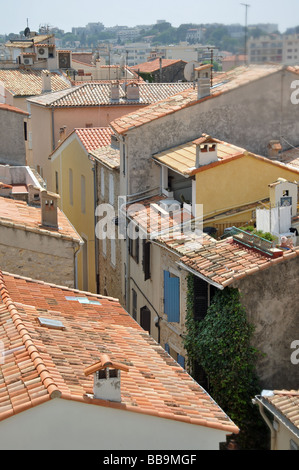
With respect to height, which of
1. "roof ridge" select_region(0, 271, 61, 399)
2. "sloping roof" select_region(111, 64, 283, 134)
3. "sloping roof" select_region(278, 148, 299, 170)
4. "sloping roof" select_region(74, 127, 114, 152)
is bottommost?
"roof ridge" select_region(0, 271, 61, 399)

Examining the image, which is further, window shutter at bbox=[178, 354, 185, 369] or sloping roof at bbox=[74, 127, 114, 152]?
sloping roof at bbox=[74, 127, 114, 152]

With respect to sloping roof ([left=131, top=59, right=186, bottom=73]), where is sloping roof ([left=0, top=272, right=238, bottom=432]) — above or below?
below

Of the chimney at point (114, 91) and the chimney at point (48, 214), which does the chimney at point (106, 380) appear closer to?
the chimney at point (48, 214)

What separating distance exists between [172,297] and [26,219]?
4.06 meters

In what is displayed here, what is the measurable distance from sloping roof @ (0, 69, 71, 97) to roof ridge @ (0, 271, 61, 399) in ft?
107

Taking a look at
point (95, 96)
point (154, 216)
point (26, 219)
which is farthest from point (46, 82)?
point (26, 219)

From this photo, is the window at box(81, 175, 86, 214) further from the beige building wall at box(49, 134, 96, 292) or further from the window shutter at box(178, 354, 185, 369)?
the window shutter at box(178, 354, 185, 369)

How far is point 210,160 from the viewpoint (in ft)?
61.4

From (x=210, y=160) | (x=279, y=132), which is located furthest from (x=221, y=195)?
(x=279, y=132)

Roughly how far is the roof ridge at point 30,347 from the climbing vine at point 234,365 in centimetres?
428

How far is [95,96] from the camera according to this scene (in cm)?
3578

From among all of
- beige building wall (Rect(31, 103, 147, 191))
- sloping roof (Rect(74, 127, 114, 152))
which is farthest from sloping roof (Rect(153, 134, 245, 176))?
beige building wall (Rect(31, 103, 147, 191))

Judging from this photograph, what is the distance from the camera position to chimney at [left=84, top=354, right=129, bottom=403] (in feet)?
35.0

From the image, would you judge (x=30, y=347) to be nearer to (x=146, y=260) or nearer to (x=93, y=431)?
(x=93, y=431)
